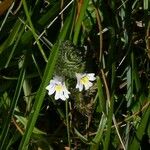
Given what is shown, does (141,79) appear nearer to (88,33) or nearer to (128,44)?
(128,44)

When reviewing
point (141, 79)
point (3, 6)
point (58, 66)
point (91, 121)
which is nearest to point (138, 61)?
point (141, 79)

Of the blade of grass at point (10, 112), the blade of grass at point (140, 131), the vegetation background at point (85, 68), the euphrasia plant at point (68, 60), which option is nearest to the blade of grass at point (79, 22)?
the vegetation background at point (85, 68)

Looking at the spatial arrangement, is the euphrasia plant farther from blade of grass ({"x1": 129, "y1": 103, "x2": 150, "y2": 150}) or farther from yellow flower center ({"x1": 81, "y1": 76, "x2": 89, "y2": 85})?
blade of grass ({"x1": 129, "y1": 103, "x2": 150, "y2": 150})

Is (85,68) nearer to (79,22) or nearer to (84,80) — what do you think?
(84,80)

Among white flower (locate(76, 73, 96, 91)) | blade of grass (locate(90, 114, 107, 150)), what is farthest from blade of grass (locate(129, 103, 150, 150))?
white flower (locate(76, 73, 96, 91))

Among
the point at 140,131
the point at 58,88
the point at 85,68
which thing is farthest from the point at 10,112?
the point at 140,131

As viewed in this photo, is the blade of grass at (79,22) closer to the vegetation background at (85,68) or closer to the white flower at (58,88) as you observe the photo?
the vegetation background at (85,68)
